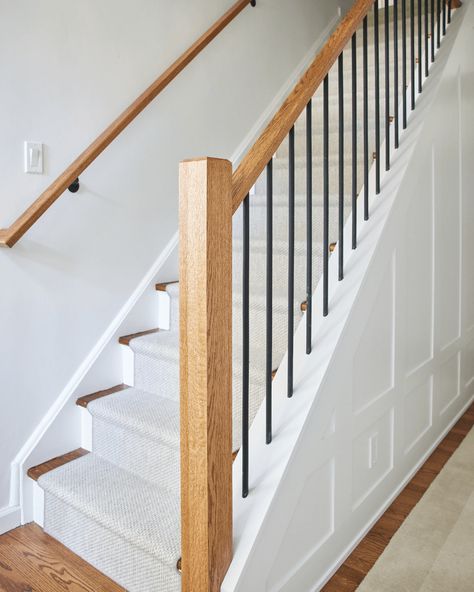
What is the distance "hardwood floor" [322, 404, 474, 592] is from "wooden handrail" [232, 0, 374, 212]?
128 centimetres

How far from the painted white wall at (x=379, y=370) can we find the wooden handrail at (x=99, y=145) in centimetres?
102

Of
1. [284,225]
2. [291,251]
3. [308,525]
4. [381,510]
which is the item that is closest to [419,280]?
[284,225]

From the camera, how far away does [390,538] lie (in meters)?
1.98

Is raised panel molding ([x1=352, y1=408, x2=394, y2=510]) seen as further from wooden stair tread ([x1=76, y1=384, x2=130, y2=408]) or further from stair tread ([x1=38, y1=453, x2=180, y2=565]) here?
wooden stair tread ([x1=76, y1=384, x2=130, y2=408])

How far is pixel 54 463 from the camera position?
6.81 feet

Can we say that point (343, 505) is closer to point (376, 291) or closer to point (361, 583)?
point (361, 583)

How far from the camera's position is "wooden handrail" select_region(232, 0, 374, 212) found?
1264 mm

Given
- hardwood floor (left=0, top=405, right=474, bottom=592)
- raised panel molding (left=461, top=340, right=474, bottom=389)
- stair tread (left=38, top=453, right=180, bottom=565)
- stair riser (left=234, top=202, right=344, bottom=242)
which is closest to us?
stair tread (left=38, top=453, right=180, bottom=565)

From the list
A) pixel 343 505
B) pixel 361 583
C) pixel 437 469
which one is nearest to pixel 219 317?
pixel 343 505

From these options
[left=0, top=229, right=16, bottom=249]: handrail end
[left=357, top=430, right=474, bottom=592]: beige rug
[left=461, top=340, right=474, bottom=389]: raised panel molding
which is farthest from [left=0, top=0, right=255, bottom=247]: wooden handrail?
[left=461, top=340, right=474, bottom=389]: raised panel molding

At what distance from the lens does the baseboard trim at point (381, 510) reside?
5.77 feet

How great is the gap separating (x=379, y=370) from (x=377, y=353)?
0.24ft

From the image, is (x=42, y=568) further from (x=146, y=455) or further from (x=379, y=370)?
(x=379, y=370)

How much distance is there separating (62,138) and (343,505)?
1.70 metres
